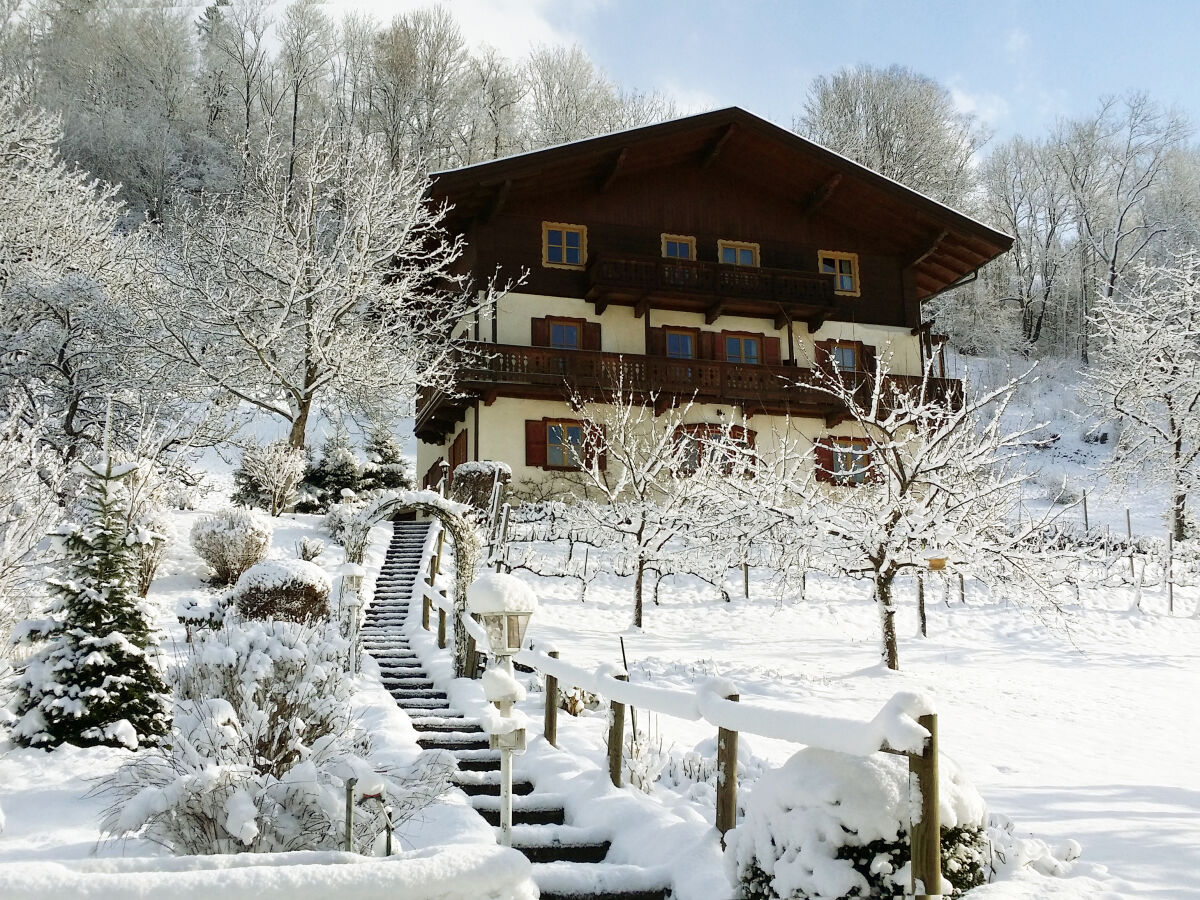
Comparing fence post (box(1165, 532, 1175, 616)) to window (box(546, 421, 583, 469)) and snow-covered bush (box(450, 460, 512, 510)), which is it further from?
snow-covered bush (box(450, 460, 512, 510))

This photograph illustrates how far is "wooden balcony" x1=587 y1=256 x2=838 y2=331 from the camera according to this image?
25281 millimetres

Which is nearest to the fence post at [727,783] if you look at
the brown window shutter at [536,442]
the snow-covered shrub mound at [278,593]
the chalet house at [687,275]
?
the snow-covered shrub mound at [278,593]

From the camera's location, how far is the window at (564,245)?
26234 millimetres

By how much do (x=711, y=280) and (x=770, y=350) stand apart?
310cm

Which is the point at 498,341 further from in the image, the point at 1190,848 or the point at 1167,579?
the point at 1190,848

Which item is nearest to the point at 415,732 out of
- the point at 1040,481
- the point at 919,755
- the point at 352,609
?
the point at 352,609

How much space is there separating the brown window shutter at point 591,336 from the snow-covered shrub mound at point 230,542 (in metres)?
11.2

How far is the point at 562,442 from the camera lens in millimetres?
24875

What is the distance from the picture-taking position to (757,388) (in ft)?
83.8

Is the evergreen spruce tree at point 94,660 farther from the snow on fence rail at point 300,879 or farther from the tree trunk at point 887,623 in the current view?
the tree trunk at point 887,623

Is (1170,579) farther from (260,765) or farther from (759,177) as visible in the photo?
(260,765)

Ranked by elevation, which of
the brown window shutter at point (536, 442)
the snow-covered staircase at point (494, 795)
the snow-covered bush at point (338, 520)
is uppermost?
the brown window shutter at point (536, 442)

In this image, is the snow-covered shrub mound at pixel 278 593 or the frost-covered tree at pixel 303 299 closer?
the snow-covered shrub mound at pixel 278 593

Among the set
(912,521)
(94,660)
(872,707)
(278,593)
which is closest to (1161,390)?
(912,521)
